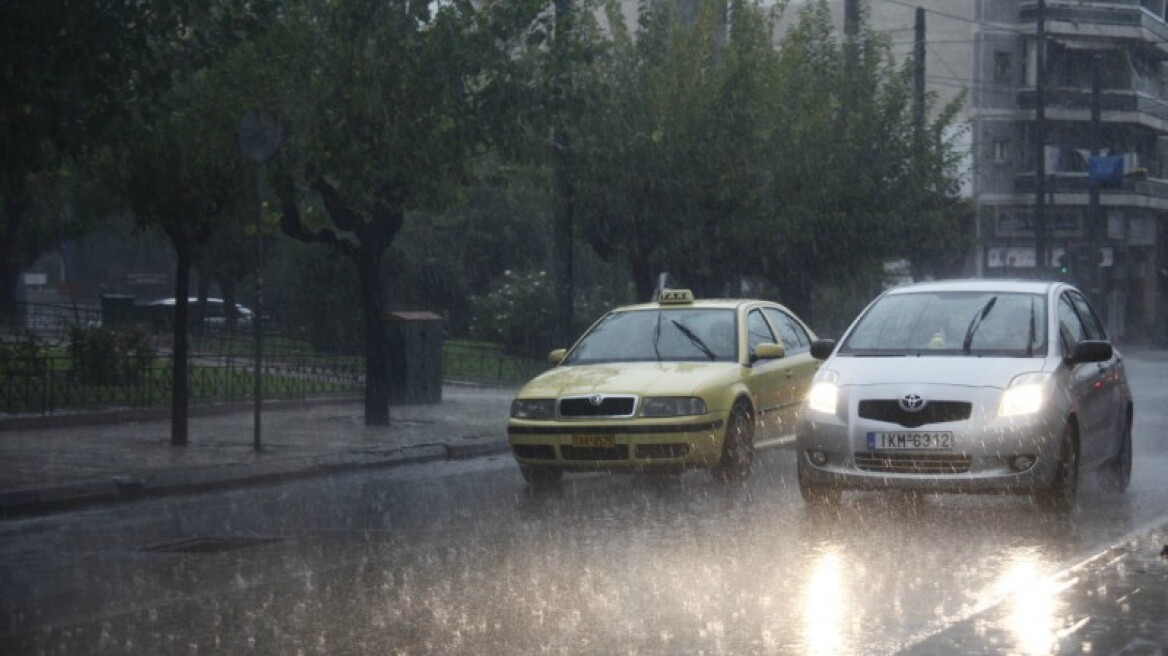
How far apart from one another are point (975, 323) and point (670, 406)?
2.41m

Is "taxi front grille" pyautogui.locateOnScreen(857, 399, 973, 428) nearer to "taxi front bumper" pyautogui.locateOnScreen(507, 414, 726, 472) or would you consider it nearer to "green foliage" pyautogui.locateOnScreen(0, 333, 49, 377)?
"taxi front bumper" pyautogui.locateOnScreen(507, 414, 726, 472)

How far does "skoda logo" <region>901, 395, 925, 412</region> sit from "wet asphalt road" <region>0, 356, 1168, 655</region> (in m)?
0.77

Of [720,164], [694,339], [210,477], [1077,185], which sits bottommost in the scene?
[210,477]

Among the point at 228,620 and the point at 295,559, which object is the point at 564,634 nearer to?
the point at 228,620

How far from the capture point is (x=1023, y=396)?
11609 millimetres

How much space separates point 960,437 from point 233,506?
5.39 metres

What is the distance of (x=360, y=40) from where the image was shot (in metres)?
18.5

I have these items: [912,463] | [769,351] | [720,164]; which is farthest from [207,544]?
[720,164]

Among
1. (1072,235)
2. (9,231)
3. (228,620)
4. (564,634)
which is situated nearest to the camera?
(564,634)

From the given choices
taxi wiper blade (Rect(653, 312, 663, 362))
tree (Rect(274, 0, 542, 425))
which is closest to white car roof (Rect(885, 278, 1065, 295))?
taxi wiper blade (Rect(653, 312, 663, 362))

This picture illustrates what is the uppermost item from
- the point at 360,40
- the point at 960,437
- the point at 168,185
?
the point at 360,40

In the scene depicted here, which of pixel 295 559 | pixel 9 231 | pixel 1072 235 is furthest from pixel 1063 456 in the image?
pixel 1072 235

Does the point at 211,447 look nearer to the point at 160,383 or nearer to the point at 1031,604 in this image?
the point at 160,383

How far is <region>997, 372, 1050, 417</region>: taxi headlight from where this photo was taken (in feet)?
37.8
